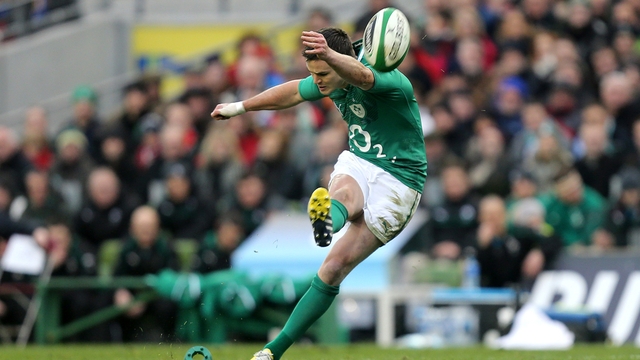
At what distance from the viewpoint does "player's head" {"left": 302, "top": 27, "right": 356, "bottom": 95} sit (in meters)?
8.20

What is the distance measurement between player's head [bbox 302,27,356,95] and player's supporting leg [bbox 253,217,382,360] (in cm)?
98

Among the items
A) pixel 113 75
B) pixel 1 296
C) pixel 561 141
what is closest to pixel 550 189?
pixel 561 141

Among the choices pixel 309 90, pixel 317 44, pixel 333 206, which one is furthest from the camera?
pixel 309 90

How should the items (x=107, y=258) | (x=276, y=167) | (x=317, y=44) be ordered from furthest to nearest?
(x=276, y=167), (x=107, y=258), (x=317, y=44)

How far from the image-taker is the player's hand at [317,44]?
7598 millimetres

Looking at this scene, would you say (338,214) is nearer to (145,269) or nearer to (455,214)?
(455,214)

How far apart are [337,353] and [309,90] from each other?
3425 millimetres

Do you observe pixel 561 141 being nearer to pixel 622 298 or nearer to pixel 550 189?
pixel 550 189

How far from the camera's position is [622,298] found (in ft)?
43.5

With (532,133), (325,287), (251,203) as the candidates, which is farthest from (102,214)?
(325,287)

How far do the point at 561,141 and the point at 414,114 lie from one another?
22.0 feet

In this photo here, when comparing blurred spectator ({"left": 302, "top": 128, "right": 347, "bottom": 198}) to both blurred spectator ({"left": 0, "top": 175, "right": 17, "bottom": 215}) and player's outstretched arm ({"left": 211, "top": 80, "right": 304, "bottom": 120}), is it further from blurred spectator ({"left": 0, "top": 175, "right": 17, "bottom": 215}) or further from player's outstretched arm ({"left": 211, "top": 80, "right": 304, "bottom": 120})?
player's outstretched arm ({"left": 211, "top": 80, "right": 304, "bottom": 120})

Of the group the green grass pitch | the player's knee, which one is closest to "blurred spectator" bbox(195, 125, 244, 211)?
the green grass pitch

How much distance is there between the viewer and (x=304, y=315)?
8.28m
